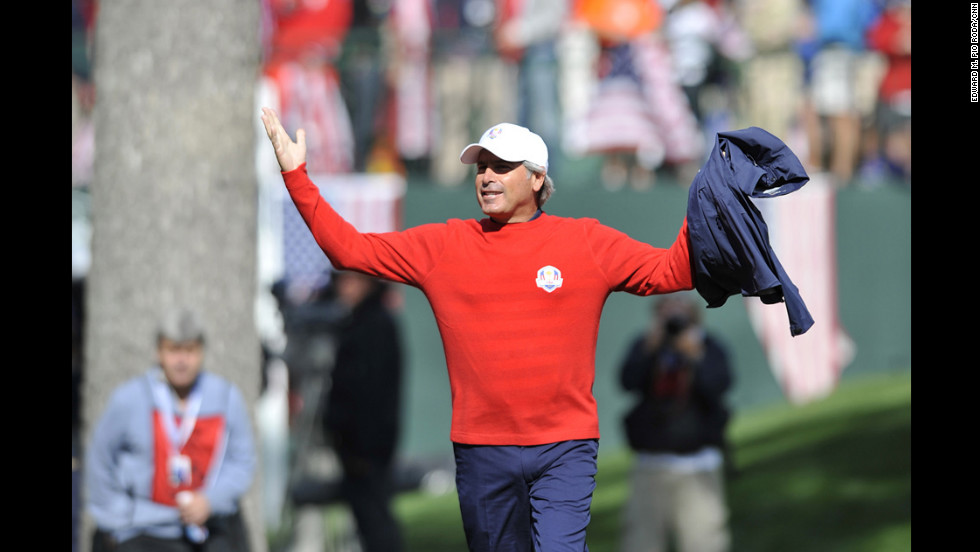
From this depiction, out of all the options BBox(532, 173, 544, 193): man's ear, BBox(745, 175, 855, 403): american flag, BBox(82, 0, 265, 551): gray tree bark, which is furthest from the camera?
BBox(745, 175, 855, 403): american flag

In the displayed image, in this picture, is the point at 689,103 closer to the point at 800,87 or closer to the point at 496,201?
the point at 800,87

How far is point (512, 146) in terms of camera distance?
5090 mm

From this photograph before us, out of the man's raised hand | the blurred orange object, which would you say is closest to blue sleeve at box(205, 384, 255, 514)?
the man's raised hand

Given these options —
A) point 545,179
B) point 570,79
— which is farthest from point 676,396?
point 570,79

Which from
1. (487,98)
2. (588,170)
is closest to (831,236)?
(588,170)

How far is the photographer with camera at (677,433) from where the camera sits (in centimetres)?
881

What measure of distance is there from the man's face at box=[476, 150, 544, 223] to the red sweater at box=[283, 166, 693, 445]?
11cm

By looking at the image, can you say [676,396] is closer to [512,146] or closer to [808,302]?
[512,146]

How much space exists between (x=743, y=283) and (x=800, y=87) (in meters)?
8.90

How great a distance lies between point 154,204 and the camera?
22.6 ft

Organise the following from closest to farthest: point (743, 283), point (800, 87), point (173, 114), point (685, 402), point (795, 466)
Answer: point (743, 283) → point (173, 114) → point (685, 402) → point (795, 466) → point (800, 87)

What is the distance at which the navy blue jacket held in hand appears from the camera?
483cm

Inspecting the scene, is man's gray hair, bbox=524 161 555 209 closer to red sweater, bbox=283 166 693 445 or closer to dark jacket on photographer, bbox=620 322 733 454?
red sweater, bbox=283 166 693 445

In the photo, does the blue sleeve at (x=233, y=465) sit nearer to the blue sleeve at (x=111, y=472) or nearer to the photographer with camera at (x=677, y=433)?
the blue sleeve at (x=111, y=472)
